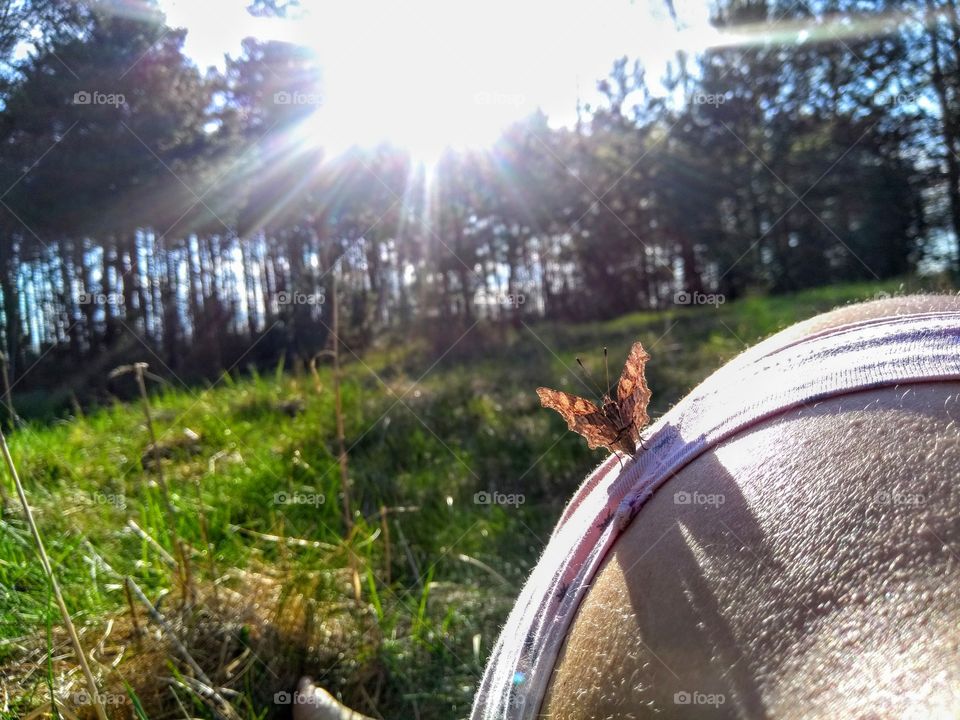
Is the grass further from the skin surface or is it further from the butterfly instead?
the skin surface

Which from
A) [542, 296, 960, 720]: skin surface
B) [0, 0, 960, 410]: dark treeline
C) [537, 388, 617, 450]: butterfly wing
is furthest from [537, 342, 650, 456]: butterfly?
[0, 0, 960, 410]: dark treeline

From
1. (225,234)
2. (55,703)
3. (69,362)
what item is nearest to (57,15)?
(55,703)

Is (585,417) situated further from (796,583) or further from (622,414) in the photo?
(796,583)

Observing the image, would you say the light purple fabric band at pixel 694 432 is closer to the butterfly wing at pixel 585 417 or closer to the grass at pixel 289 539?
the butterfly wing at pixel 585 417

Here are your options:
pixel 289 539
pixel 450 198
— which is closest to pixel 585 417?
pixel 289 539

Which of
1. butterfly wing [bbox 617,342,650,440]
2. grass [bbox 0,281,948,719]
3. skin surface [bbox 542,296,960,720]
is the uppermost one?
butterfly wing [bbox 617,342,650,440]

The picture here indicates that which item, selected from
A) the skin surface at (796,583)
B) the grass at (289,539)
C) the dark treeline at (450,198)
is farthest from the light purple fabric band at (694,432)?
the dark treeline at (450,198)

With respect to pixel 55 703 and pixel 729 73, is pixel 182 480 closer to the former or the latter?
pixel 55 703

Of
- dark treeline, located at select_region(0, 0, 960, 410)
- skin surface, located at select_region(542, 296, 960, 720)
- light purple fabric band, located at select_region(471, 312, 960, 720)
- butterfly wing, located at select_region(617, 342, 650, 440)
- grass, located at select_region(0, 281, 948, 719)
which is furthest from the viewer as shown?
dark treeline, located at select_region(0, 0, 960, 410)
